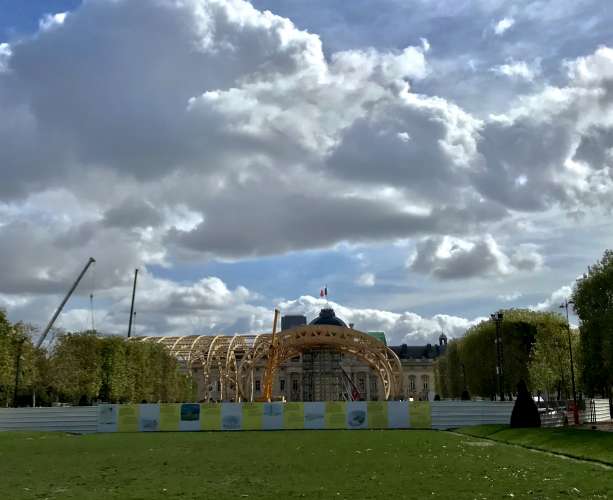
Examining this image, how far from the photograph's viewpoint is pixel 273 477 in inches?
880

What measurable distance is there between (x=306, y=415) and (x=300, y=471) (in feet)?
97.4

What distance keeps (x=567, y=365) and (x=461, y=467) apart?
5672cm

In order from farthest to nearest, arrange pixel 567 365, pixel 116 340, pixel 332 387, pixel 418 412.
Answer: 1. pixel 332 387
2. pixel 116 340
3. pixel 567 365
4. pixel 418 412

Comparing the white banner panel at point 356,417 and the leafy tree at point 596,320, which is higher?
the leafy tree at point 596,320

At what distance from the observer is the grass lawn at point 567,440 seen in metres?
26.6

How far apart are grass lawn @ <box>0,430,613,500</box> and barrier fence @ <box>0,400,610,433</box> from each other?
1481 cm

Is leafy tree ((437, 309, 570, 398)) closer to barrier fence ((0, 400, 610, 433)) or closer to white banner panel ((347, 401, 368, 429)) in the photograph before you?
barrier fence ((0, 400, 610, 433))

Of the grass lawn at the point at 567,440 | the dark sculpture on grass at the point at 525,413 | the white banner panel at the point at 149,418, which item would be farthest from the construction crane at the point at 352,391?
the grass lawn at the point at 567,440

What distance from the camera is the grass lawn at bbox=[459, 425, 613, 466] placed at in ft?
87.2

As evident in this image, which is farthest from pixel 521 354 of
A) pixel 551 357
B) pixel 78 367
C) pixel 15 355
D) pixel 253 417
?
pixel 15 355

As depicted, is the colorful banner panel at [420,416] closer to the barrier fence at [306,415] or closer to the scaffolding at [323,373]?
the barrier fence at [306,415]

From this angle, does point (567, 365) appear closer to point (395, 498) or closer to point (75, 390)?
point (75, 390)

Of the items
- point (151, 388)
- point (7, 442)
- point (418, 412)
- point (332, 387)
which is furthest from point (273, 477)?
point (332, 387)

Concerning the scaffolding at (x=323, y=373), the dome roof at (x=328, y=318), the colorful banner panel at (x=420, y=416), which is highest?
the dome roof at (x=328, y=318)
